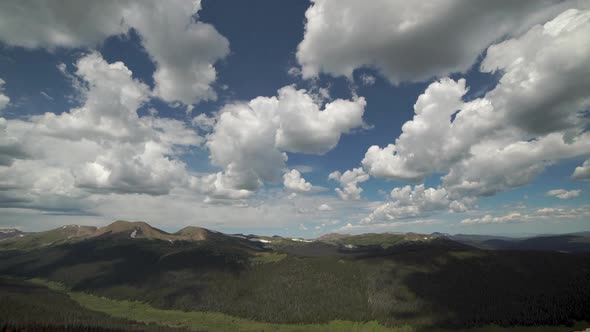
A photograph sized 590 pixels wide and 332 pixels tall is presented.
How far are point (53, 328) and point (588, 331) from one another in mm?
341273

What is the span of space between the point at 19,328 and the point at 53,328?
17.3 m

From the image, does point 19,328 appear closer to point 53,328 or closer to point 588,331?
point 53,328

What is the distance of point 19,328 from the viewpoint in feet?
623

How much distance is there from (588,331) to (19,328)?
1166 ft

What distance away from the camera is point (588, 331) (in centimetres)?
19312

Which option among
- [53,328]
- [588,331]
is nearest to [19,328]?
[53,328]
